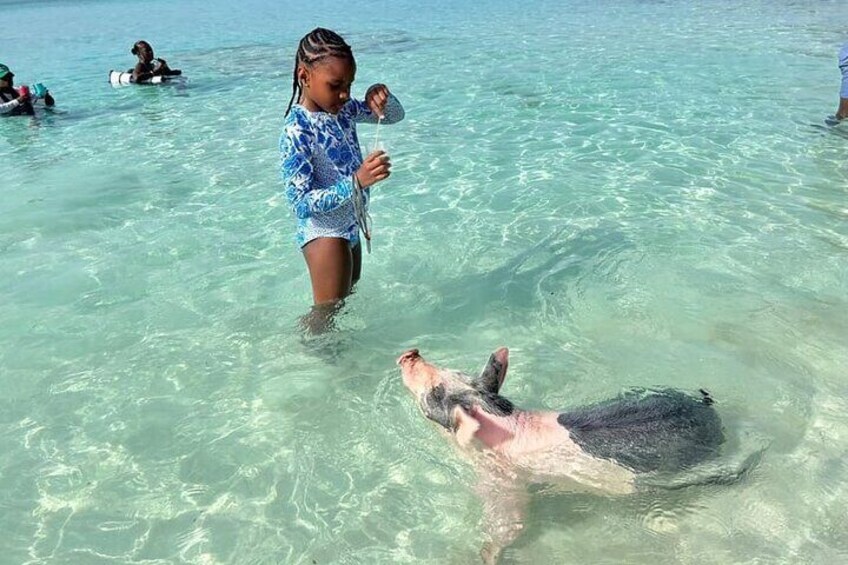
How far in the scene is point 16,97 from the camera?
1528 centimetres

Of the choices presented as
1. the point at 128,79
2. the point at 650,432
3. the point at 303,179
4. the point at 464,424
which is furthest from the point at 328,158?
the point at 128,79

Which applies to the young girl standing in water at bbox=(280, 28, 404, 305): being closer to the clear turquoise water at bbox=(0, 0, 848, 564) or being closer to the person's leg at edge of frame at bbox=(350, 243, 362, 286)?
the person's leg at edge of frame at bbox=(350, 243, 362, 286)

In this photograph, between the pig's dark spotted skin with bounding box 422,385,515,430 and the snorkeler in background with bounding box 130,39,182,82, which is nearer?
the pig's dark spotted skin with bounding box 422,385,515,430

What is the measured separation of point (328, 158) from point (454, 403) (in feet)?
6.35

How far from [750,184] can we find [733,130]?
119 inches

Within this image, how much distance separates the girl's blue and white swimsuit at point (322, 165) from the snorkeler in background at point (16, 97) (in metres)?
13.4

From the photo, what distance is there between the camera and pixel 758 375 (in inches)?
209

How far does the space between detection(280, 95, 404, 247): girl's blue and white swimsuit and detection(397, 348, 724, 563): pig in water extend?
1326mm

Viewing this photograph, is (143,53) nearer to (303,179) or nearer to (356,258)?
(356,258)

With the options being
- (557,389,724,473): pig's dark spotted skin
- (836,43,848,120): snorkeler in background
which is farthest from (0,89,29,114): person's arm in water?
(836,43,848,120): snorkeler in background

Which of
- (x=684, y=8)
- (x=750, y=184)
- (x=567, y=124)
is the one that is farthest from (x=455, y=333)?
(x=684, y=8)

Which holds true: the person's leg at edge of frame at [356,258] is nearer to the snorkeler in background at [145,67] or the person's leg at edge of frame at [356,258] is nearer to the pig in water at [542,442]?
the pig in water at [542,442]

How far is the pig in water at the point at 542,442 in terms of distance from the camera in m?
4.04

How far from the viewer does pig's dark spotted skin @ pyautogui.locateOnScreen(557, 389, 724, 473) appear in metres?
4.04
